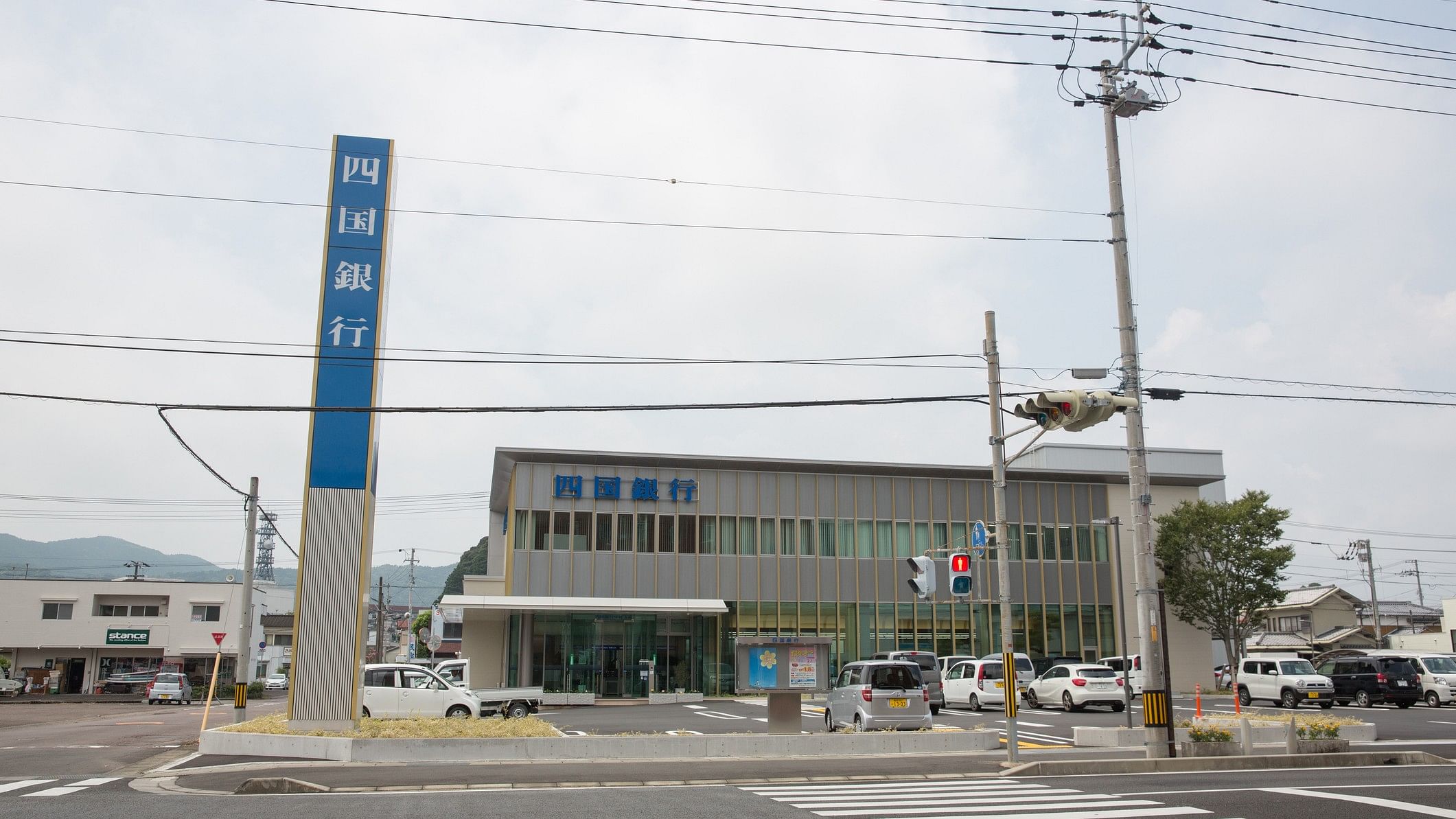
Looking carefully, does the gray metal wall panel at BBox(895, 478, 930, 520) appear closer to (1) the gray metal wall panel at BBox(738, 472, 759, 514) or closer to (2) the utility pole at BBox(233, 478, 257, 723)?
(1) the gray metal wall panel at BBox(738, 472, 759, 514)

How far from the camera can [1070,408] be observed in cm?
Answer: 1623

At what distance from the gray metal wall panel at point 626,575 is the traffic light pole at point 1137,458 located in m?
27.4

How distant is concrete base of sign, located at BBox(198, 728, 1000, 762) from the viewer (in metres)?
17.8

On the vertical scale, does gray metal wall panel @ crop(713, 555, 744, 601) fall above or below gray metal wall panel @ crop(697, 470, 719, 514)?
below

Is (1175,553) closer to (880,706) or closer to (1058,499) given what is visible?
(1058,499)

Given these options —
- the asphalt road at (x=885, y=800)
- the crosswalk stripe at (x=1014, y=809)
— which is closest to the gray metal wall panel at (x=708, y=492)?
the asphalt road at (x=885, y=800)

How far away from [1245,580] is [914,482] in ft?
47.3

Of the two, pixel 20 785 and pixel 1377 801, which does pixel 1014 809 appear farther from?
pixel 20 785

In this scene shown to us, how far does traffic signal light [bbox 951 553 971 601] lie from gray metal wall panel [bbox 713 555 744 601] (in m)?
27.3

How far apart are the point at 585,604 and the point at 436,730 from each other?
71.2ft

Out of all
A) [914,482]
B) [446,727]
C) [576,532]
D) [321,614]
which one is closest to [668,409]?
[446,727]

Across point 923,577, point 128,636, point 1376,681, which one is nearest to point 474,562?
point 128,636

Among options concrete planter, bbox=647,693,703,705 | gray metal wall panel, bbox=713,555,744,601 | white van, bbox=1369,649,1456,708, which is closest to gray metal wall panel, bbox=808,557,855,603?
gray metal wall panel, bbox=713,555,744,601

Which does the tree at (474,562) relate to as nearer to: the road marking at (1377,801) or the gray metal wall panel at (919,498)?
the gray metal wall panel at (919,498)
